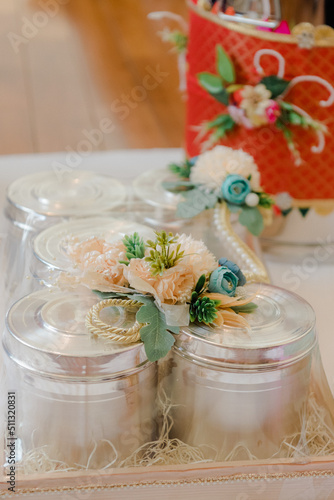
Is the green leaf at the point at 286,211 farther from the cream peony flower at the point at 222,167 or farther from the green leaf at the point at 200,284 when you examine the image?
the green leaf at the point at 200,284

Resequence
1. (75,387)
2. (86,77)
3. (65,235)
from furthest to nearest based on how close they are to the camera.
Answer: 1. (86,77)
2. (65,235)
3. (75,387)

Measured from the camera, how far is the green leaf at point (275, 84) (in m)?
0.97

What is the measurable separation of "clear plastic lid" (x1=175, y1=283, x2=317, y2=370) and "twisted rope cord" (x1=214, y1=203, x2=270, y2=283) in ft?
0.45

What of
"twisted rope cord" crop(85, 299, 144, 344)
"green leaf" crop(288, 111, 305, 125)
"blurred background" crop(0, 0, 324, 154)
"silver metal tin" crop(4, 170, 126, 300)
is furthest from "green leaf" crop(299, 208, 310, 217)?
"blurred background" crop(0, 0, 324, 154)

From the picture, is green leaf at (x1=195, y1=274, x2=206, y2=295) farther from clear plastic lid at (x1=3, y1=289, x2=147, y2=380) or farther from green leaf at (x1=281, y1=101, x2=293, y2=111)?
green leaf at (x1=281, y1=101, x2=293, y2=111)

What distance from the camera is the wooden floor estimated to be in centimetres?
180

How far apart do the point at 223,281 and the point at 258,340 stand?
7 centimetres

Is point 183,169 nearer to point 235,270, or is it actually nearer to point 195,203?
point 195,203

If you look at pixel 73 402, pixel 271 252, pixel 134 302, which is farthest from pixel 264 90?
pixel 73 402

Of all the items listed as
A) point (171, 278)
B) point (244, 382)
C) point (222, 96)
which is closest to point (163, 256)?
point (171, 278)

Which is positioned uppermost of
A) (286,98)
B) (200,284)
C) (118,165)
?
(286,98)

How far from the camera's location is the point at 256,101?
98 cm

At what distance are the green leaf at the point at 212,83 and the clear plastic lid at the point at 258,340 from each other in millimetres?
476

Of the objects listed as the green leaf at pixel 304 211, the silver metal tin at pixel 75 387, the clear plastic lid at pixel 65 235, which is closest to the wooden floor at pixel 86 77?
the green leaf at pixel 304 211
